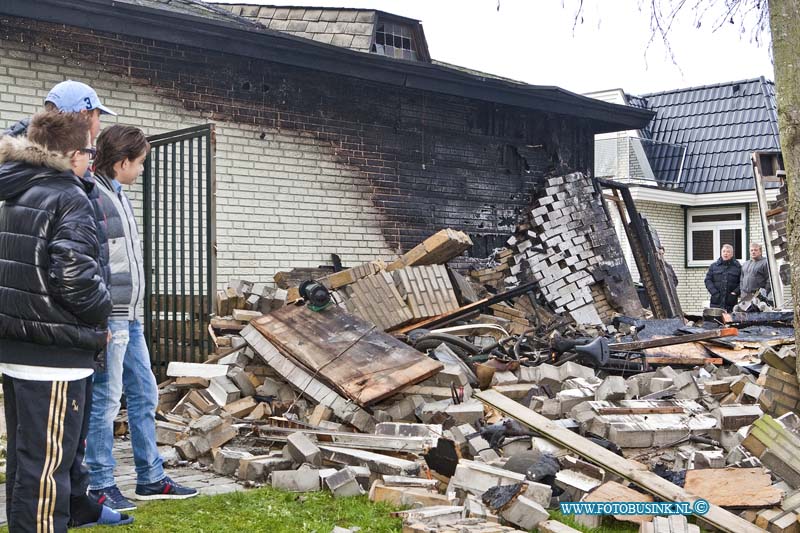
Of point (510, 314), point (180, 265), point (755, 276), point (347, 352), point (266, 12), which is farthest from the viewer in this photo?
point (755, 276)

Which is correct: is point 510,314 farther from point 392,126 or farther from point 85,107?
point 85,107

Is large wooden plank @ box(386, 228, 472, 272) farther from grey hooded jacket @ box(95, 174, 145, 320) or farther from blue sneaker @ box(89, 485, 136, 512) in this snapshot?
blue sneaker @ box(89, 485, 136, 512)

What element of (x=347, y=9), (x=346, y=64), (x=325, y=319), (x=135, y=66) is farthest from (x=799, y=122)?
(x=347, y=9)

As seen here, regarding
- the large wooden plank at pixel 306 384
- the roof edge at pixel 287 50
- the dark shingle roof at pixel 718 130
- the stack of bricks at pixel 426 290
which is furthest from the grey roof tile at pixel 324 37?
the dark shingle roof at pixel 718 130

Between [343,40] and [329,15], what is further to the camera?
[329,15]

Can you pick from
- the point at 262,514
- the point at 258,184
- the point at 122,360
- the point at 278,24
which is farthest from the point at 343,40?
the point at 262,514

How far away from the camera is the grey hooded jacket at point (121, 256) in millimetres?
4234

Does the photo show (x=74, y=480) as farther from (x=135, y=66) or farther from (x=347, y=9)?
(x=347, y=9)

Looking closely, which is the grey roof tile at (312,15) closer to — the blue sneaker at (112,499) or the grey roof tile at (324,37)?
the grey roof tile at (324,37)

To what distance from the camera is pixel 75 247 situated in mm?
3357

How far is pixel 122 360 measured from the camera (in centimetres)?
426

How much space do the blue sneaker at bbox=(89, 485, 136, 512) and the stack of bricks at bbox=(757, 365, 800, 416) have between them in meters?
4.23

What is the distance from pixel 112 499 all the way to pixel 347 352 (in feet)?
9.26

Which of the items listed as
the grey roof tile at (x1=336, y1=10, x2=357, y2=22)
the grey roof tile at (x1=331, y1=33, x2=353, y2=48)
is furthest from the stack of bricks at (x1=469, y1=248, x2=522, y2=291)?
the grey roof tile at (x1=336, y1=10, x2=357, y2=22)
